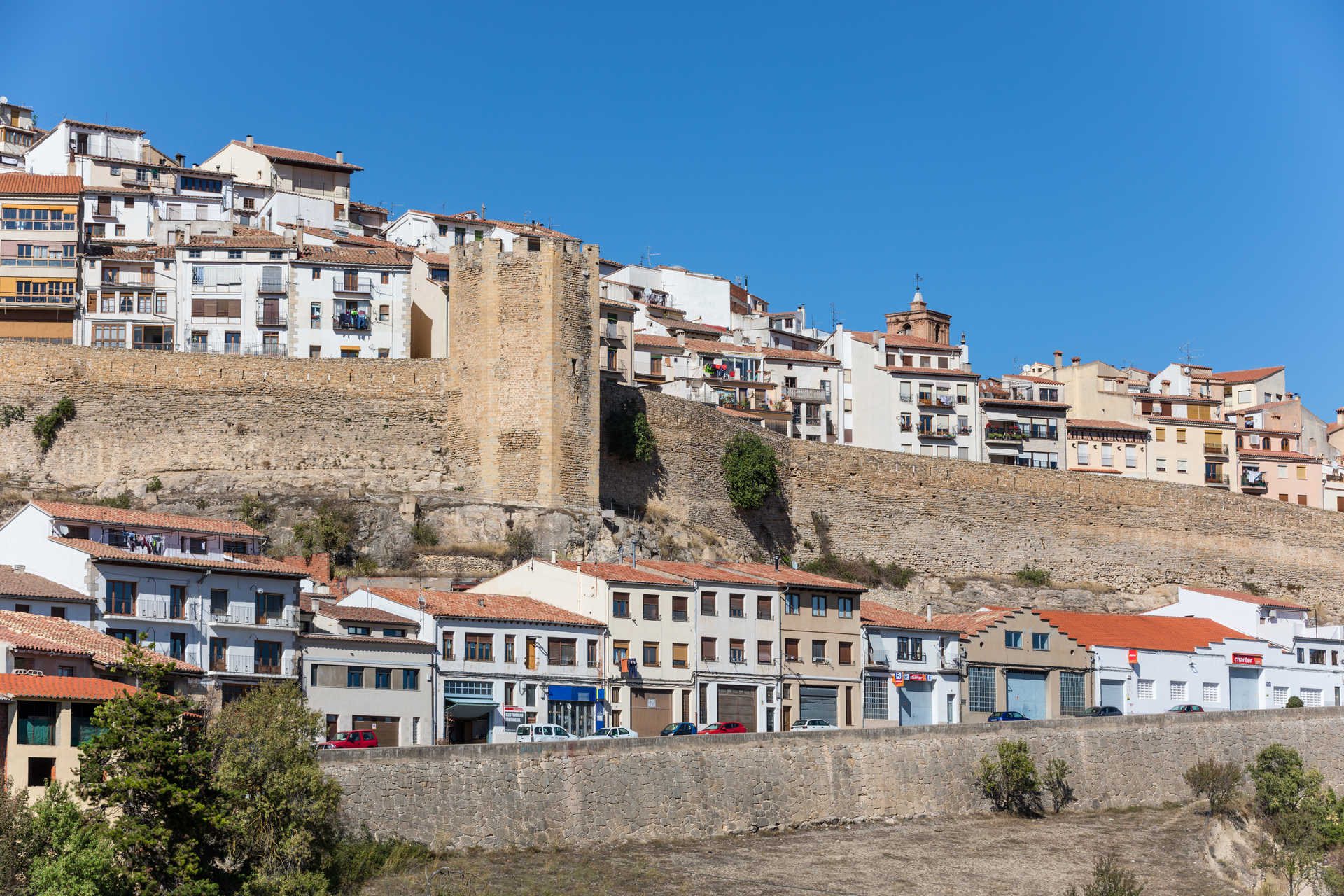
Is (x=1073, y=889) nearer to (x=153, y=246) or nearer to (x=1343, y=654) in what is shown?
(x=1343, y=654)

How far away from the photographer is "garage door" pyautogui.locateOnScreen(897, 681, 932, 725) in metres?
54.1

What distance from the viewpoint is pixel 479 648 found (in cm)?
4669

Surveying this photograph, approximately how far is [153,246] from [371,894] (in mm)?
49899

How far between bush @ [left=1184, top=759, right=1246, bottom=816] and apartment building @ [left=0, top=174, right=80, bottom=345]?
42.5 m

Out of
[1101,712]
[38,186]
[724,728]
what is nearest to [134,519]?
[724,728]

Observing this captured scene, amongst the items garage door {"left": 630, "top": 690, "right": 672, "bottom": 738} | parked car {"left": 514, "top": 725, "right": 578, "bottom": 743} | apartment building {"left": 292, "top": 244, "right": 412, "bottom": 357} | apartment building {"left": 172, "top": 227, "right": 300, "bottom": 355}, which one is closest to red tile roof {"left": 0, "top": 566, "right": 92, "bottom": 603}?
parked car {"left": 514, "top": 725, "right": 578, "bottom": 743}

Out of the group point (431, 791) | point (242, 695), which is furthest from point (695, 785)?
point (242, 695)

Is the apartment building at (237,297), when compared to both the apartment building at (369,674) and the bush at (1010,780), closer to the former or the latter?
the apartment building at (369,674)

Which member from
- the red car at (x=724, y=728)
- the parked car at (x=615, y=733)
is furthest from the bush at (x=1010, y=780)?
the parked car at (x=615, y=733)

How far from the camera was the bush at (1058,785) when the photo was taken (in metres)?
47.5

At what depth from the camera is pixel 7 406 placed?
62.0 meters

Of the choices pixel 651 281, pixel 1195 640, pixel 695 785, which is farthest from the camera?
pixel 651 281

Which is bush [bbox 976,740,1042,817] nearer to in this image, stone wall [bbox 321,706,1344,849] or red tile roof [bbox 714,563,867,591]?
stone wall [bbox 321,706,1344,849]

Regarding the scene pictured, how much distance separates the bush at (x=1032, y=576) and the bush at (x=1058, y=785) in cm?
2446
